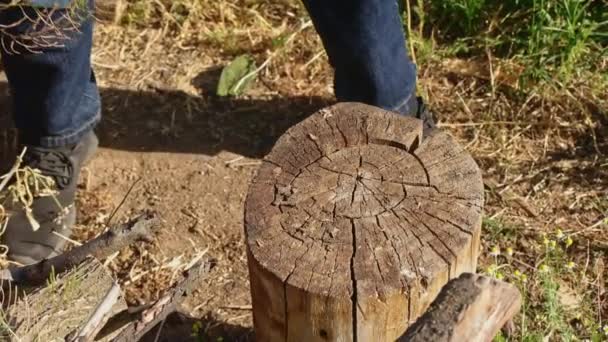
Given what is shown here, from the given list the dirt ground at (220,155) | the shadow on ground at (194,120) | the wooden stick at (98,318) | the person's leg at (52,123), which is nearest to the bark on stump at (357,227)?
the wooden stick at (98,318)

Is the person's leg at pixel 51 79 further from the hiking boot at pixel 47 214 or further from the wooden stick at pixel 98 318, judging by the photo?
the wooden stick at pixel 98 318

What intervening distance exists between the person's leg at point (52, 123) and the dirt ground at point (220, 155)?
141 mm

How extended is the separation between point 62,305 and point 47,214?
0.97 m

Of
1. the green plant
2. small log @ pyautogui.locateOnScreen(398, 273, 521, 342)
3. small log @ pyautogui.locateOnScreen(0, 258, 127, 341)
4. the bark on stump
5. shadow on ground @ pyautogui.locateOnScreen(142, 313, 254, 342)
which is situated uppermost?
small log @ pyautogui.locateOnScreen(398, 273, 521, 342)

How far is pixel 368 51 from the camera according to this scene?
10.3 feet

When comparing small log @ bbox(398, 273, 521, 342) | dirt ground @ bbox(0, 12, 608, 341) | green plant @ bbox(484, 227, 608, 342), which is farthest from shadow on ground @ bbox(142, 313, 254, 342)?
small log @ bbox(398, 273, 521, 342)

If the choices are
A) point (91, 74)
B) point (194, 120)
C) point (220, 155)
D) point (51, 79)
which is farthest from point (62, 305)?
point (194, 120)

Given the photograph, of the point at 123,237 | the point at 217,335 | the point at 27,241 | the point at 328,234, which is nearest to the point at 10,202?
the point at 27,241

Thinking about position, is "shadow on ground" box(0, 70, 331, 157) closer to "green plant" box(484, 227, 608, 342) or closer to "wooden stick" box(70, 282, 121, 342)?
"green plant" box(484, 227, 608, 342)

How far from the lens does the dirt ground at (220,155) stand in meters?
3.36

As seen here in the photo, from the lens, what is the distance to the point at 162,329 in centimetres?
311

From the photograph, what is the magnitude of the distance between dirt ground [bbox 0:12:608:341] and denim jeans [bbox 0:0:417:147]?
A: 0.35m

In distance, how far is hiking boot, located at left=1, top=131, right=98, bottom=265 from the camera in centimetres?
336

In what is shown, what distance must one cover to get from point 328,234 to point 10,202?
5.10ft
